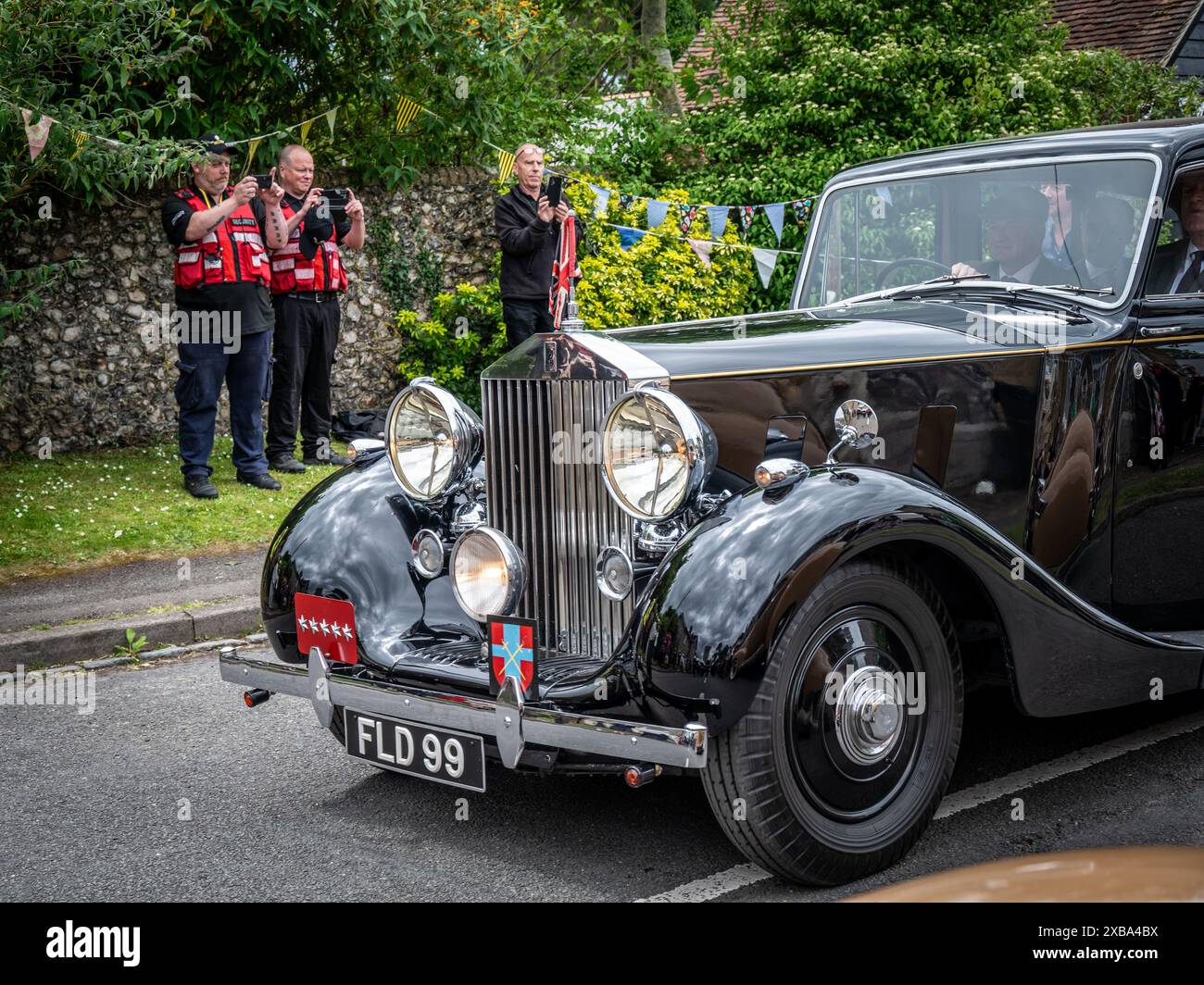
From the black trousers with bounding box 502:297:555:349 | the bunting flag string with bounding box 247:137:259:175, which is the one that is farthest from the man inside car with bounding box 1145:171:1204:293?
the bunting flag string with bounding box 247:137:259:175

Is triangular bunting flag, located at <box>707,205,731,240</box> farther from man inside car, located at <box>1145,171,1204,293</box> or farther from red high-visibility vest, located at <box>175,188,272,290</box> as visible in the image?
man inside car, located at <box>1145,171,1204,293</box>

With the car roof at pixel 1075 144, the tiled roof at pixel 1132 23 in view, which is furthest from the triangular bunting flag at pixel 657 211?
the tiled roof at pixel 1132 23

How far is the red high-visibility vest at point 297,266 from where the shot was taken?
27.2 ft

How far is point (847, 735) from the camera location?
10.1 feet

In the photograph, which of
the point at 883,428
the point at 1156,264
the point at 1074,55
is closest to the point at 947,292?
the point at 1156,264

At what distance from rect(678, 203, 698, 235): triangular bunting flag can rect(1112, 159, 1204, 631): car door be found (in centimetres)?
687

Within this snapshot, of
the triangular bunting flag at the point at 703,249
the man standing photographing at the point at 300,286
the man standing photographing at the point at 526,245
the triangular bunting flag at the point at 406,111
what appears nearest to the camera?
the man standing photographing at the point at 300,286

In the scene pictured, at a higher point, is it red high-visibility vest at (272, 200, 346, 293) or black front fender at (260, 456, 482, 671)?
red high-visibility vest at (272, 200, 346, 293)

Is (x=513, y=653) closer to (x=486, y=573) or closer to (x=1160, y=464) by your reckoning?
(x=486, y=573)

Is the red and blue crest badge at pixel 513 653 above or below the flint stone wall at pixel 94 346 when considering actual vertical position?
below

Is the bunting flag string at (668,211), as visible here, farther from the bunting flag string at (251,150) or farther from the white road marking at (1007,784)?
the white road marking at (1007,784)

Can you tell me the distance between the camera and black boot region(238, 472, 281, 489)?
7801 mm

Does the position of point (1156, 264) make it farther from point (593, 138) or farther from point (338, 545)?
point (593, 138)
